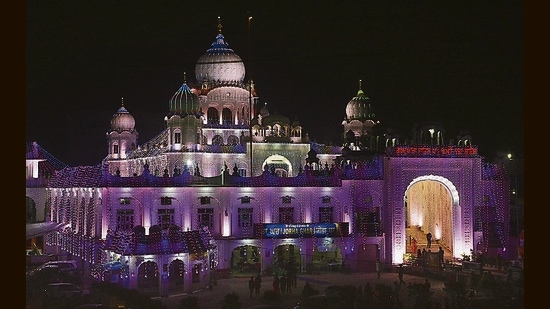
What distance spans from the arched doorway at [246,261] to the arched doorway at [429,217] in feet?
24.4

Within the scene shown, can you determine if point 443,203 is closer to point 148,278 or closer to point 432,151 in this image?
point 432,151

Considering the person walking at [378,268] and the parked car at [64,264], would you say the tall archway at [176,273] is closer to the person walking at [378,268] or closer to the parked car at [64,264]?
the parked car at [64,264]

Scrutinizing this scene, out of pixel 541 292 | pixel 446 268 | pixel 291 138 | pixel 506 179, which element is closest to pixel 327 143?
pixel 291 138

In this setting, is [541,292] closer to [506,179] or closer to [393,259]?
[393,259]

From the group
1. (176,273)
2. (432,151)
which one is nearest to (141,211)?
(176,273)

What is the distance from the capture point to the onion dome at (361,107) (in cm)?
4331

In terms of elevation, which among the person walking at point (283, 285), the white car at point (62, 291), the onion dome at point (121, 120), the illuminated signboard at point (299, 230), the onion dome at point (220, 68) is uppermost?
the onion dome at point (220, 68)

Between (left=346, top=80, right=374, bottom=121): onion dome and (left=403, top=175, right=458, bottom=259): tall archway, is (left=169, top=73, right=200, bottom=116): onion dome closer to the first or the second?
(left=346, top=80, right=374, bottom=121): onion dome

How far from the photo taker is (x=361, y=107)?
4341 centimetres

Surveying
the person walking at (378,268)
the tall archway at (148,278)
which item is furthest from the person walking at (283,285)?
the person walking at (378,268)

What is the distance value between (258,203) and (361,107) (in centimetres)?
1664

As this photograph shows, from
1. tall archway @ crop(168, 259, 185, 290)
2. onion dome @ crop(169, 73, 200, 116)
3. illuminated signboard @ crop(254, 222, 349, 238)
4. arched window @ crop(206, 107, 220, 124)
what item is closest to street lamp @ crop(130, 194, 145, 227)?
tall archway @ crop(168, 259, 185, 290)

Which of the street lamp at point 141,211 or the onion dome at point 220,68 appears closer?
the street lamp at point 141,211

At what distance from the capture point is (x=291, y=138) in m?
37.7
